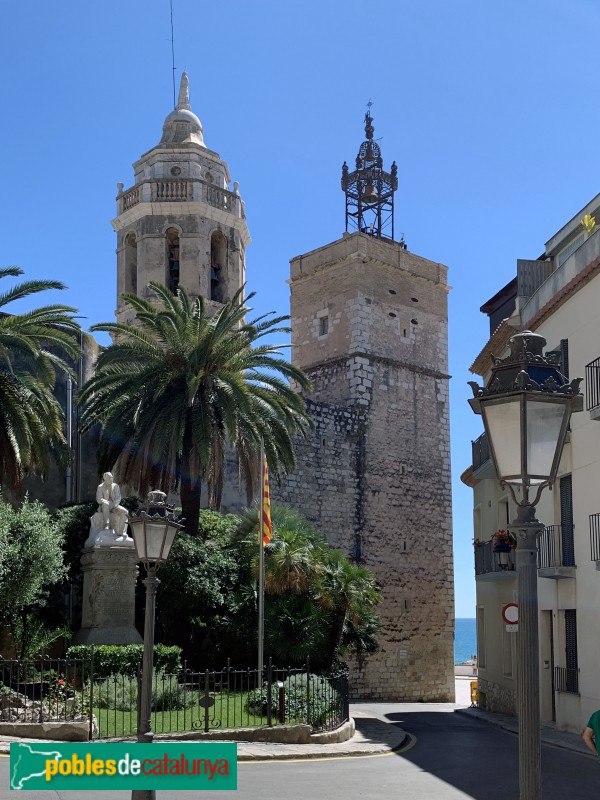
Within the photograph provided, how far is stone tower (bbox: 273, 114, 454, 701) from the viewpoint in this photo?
34.2 metres

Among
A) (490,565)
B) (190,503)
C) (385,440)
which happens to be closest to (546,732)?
(490,565)

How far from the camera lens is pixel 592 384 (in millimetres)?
19297

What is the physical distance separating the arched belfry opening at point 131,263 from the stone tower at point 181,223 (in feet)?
0.10

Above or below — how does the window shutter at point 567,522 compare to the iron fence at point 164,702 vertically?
above

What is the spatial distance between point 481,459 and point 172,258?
50.1ft

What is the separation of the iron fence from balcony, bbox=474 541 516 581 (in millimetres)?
6200

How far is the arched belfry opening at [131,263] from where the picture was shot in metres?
37.2

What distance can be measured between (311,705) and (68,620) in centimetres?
890

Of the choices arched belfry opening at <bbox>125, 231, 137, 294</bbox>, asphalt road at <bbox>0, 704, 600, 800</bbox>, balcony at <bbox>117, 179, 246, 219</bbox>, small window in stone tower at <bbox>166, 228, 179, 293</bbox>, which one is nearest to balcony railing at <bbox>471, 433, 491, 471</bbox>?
asphalt road at <bbox>0, 704, 600, 800</bbox>

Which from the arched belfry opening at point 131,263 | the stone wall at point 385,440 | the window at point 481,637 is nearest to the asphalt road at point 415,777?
the window at point 481,637

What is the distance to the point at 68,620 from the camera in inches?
959

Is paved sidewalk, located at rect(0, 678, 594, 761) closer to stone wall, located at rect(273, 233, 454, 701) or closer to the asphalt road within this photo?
the asphalt road

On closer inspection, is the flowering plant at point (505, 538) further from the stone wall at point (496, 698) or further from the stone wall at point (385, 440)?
the stone wall at point (385, 440)

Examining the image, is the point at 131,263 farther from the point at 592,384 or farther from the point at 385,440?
the point at 592,384
